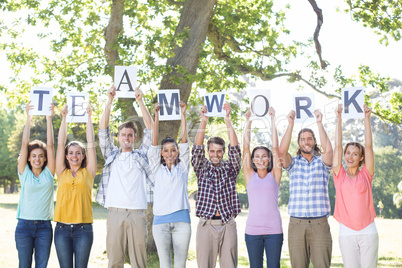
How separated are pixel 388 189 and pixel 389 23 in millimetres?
31556

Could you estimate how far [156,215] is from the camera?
5.96 metres

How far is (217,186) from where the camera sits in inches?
236

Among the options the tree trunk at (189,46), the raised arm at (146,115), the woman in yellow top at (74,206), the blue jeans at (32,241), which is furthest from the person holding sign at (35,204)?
the tree trunk at (189,46)

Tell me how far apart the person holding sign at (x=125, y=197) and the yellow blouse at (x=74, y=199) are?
23 cm

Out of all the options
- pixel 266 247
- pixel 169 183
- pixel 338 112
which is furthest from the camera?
pixel 338 112

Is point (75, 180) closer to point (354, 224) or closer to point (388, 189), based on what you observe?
point (354, 224)

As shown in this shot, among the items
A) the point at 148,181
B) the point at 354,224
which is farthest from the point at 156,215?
the point at 354,224

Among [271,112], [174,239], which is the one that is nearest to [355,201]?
[271,112]

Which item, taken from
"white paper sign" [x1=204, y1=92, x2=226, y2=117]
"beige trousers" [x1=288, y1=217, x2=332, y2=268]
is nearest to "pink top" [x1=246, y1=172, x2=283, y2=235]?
"beige trousers" [x1=288, y1=217, x2=332, y2=268]

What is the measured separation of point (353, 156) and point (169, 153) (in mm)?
2309

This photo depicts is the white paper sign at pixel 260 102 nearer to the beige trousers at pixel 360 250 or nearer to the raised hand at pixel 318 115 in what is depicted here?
the raised hand at pixel 318 115

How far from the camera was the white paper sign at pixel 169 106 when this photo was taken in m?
6.71

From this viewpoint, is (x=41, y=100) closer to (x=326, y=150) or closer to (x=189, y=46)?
(x=326, y=150)

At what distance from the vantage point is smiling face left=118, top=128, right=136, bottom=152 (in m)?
6.09
